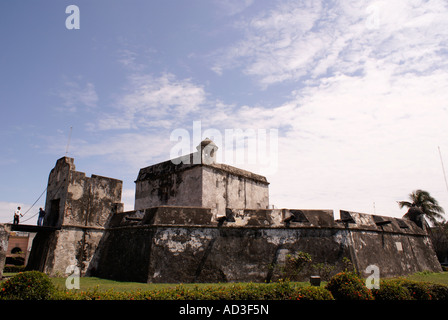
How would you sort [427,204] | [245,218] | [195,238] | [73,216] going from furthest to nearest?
[427,204], [73,216], [245,218], [195,238]

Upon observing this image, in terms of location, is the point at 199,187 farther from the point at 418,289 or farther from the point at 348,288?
the point at 418,289

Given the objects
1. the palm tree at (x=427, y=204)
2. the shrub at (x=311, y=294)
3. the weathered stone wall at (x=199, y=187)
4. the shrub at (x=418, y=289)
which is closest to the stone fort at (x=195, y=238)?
the weathered stone wall at (x=199, y=187)

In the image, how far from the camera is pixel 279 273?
11.3 metres

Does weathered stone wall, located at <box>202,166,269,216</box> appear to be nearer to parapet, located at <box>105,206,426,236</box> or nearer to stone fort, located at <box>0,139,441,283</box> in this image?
stone fort, located at <box>0,139,441,283</box>

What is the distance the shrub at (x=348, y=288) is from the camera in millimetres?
7273

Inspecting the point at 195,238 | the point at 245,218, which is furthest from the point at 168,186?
the point at 245,218

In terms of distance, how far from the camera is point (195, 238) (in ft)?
37.8

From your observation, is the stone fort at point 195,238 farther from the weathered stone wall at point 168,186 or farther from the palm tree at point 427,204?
the palm tree at point 427,204

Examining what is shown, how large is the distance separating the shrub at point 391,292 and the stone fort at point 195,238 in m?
4.15

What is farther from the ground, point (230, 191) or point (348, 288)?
point (230, 191)

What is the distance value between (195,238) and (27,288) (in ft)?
20.0
